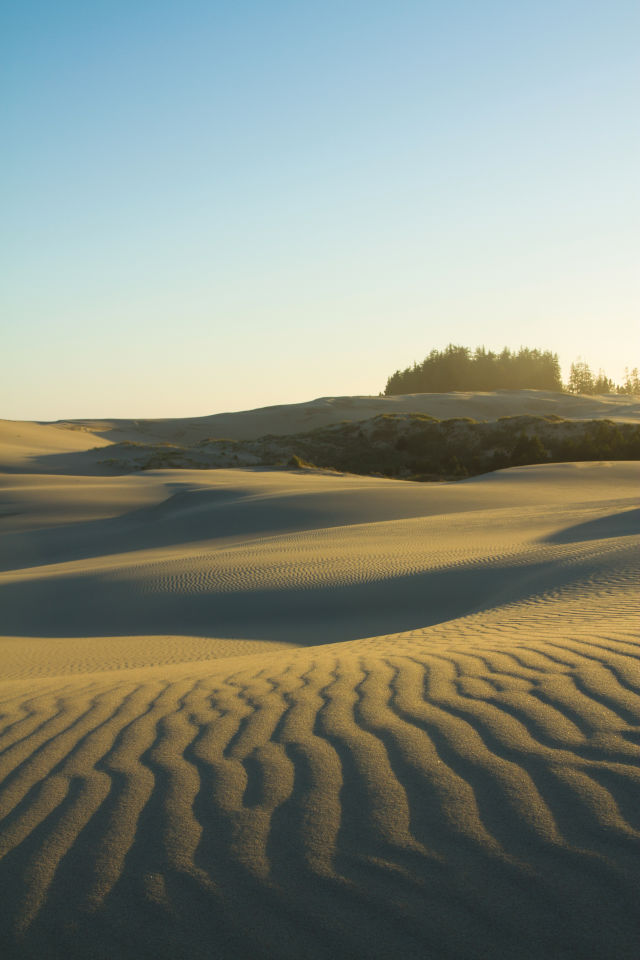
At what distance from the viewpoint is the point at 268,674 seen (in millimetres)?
4711

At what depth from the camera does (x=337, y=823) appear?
237 centimetres

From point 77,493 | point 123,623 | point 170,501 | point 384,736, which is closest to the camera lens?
point 384,736

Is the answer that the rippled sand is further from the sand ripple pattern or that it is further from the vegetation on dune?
the vegetation on dune

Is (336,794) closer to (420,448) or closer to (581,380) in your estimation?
(420,448)

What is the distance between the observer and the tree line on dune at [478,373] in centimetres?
8819

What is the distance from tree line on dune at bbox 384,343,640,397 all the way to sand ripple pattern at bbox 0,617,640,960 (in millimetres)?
85156

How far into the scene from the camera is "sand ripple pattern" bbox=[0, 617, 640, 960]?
191cm

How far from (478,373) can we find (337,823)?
294 feet

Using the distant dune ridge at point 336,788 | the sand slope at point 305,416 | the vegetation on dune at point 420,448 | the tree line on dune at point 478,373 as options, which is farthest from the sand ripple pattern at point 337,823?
the tree line on dune at point 478,373

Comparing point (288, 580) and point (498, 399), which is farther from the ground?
point (498, 399)

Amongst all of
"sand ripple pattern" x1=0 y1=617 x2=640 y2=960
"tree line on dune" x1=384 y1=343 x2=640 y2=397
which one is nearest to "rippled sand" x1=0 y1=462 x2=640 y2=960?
"sand ripple pattern" x1=0 y1=617 x2=640 y2=960

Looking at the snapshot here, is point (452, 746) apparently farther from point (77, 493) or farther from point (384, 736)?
point (77, 493)

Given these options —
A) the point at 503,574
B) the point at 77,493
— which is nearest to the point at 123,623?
the point at 503,574

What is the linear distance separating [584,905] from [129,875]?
1259mm
